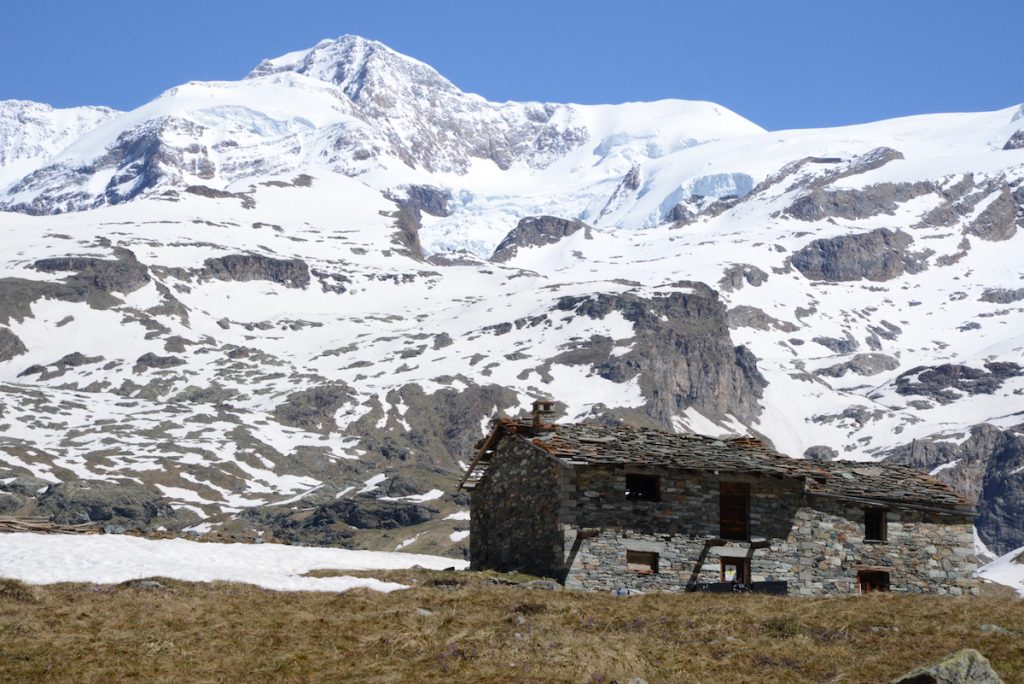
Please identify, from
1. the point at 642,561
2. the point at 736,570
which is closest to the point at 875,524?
the point at 736,570

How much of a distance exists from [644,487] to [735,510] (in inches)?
127

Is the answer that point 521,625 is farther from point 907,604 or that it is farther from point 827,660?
point 907,604

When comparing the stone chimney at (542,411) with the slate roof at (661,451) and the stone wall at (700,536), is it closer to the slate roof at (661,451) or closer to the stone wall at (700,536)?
the slate roof at (661,451)

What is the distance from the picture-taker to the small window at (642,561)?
4359 centimetres

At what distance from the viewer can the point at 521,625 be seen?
98.9ft

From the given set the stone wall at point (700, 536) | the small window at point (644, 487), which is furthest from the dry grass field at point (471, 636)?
the small window at point (644, 487)

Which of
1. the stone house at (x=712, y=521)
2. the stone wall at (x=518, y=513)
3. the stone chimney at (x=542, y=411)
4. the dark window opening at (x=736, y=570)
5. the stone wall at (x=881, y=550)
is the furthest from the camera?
the stone chimney at (x=542, y=411)

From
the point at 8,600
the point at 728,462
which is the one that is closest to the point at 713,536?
the point at 728,462

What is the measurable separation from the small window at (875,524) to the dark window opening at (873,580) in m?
1.15

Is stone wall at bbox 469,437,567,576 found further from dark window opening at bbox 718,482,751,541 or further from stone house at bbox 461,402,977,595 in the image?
dark window opening at bbox 718,482,751,541

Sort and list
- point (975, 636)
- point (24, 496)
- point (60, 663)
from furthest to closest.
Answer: point (24, 496)
point (975, 636)
point (60, 663)

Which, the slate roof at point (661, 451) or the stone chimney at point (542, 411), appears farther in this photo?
the stone chimney at point (542, 411)

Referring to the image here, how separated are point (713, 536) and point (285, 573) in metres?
14.1

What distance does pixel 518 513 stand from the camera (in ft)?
157
